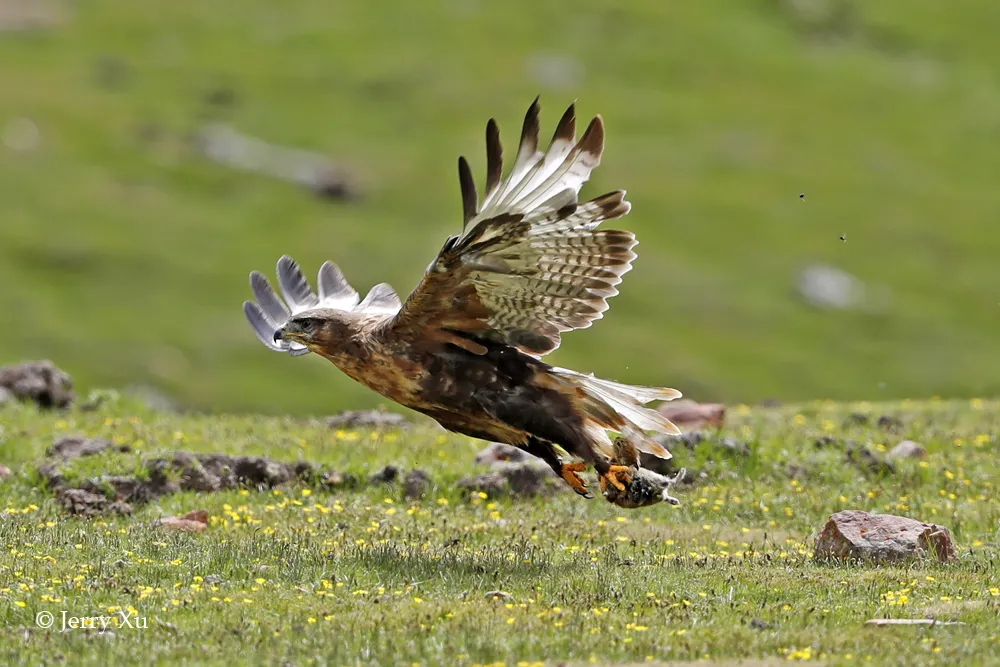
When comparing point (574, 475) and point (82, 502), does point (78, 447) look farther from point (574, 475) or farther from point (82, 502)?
point (574, 475)

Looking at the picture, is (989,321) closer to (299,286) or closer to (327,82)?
(327,82)

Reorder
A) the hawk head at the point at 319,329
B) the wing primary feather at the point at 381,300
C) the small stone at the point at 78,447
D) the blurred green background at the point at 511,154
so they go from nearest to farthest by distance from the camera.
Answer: the hawk head at the point at 319,329 → the wing primary feather at the point at 381,300 → the small stone at the point at 78,447 → the blurred green background at the point at 511,154

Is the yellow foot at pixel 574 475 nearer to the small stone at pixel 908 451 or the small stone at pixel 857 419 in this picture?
the small stone at pixel 908 451

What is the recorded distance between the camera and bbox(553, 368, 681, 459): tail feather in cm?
1415

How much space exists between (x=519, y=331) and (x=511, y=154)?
5529 cm

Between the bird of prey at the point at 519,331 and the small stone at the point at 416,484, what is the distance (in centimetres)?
338

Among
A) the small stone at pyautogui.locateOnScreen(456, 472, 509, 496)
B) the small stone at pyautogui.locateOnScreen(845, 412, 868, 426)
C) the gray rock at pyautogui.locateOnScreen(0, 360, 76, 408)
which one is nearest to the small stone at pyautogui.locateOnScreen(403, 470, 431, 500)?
the small stone at pyautogui.locateOnScreen(456, 472, 509, 496)

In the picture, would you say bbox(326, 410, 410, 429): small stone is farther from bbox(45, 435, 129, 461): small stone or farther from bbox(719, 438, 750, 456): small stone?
bbox(719, 438, 750, 456): small stone

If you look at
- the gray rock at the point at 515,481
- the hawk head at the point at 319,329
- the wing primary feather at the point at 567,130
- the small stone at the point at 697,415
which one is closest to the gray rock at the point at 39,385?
the gray rock at the point at 515,481

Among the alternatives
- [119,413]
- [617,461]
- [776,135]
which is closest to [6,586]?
[617,461]

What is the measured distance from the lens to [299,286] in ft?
58.7

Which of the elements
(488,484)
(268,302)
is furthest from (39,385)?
(488,484)

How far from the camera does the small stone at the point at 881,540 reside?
46.3 ft

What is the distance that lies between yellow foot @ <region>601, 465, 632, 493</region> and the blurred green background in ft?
136
